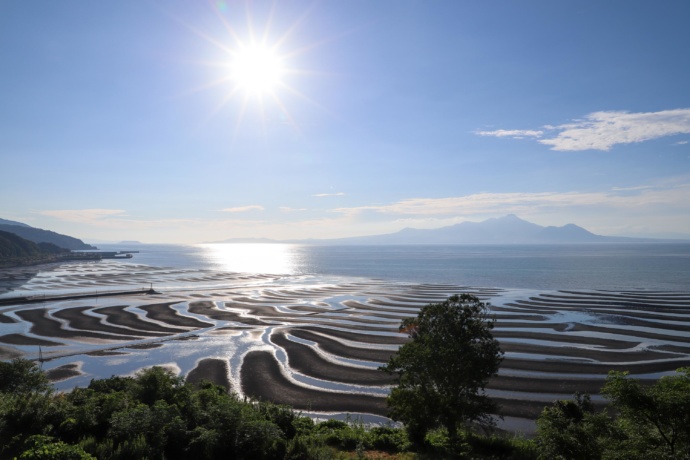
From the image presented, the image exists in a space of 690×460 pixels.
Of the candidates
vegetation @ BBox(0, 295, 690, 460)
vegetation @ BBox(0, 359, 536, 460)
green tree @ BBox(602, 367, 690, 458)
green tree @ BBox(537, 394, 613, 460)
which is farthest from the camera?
vegetation @ BBox(0, 359, 536, 460)

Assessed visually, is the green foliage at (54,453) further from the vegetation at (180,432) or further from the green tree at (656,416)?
the green tree at (656,416)

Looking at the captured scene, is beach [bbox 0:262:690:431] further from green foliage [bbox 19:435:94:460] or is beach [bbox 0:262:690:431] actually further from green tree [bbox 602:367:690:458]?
green foliage [bbox 19:435:94:460]

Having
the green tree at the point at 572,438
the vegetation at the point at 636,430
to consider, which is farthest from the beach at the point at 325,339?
the vegetation at the point at 636,430

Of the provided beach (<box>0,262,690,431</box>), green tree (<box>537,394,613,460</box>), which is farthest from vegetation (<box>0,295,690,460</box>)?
beach (<box>0,262,690,431</box>)

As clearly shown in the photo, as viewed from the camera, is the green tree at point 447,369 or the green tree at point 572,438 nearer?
the green tree at point 572,438

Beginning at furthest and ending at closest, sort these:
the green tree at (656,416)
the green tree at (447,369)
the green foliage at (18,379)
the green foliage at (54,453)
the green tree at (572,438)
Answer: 1. the green foliage at (18,379)
2. the green tree at (447,369)
3. the green tree at (572,438)
4. the green tree at (656,416)
5. the green foliage at (54,453)

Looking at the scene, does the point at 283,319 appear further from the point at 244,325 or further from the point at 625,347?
the point at 625,347

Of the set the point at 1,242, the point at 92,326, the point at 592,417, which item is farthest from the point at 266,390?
the point at 1,242
